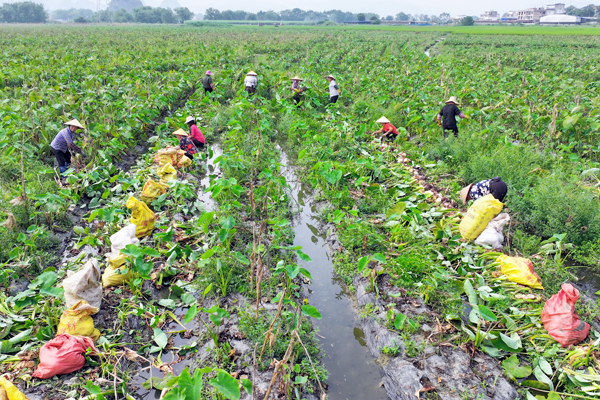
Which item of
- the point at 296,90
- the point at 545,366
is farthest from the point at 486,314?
the point at 296,90

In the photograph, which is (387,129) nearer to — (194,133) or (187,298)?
(194,133)

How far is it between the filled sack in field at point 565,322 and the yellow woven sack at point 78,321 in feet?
15.0

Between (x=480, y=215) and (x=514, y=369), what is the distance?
2186 mm

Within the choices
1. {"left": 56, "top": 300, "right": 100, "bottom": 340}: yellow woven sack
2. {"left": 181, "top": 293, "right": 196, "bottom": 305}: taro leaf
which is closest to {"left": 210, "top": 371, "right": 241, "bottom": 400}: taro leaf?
{"left": 181, "top": 293, "right": 196, "bottom": 305}: taro leaf

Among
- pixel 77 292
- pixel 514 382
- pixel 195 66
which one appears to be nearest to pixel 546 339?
pixel 514 382

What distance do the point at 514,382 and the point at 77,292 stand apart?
4359 mm

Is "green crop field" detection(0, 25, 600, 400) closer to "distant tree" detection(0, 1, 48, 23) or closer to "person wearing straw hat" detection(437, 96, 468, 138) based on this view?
"person wearing straw hat" detection(437, 96, 468, 138)

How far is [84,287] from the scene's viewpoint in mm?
3672

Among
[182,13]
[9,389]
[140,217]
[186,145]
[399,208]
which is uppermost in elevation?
[182,13]

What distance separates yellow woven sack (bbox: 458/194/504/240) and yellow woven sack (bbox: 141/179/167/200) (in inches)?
194

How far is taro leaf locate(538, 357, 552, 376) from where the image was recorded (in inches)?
127

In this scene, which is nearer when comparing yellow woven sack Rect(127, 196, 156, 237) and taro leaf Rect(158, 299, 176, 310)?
taro leaf Rect(158, 299, 176, 310)

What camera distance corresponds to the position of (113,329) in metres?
3.76

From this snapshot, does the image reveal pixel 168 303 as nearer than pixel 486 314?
No
